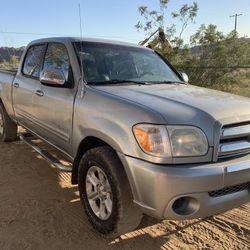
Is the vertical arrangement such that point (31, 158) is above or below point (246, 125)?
below

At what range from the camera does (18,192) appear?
4184mm

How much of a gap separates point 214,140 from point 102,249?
53.9 inches

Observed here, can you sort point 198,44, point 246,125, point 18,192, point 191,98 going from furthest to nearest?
point 198,44
point 18,192
point 191,98
point 246,125

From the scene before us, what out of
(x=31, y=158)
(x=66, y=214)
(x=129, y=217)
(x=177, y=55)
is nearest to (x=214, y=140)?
(x=129, y=217)

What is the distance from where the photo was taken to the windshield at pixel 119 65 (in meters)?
3.76

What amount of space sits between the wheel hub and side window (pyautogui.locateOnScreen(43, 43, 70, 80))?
116 cm

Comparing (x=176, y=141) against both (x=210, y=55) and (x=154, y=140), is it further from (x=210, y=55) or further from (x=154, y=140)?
(x=210, y=55)

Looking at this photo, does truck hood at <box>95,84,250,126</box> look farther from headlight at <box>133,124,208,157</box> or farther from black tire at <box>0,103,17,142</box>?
black tire at <box>0,103,17,142</box>

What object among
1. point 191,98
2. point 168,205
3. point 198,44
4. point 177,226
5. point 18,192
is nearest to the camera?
point 168,205

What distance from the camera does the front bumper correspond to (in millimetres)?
2539

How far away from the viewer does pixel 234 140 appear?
283 centimetres

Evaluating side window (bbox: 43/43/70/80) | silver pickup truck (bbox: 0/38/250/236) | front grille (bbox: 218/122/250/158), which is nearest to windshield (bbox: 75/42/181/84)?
silver pickup truck (bbox: 0/38/250/236)

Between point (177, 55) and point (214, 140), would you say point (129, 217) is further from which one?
point (177, 55)

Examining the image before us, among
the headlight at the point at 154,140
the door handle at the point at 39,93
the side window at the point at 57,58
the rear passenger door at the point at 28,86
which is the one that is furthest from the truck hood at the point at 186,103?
the rear passenger door at the point at 28,86
